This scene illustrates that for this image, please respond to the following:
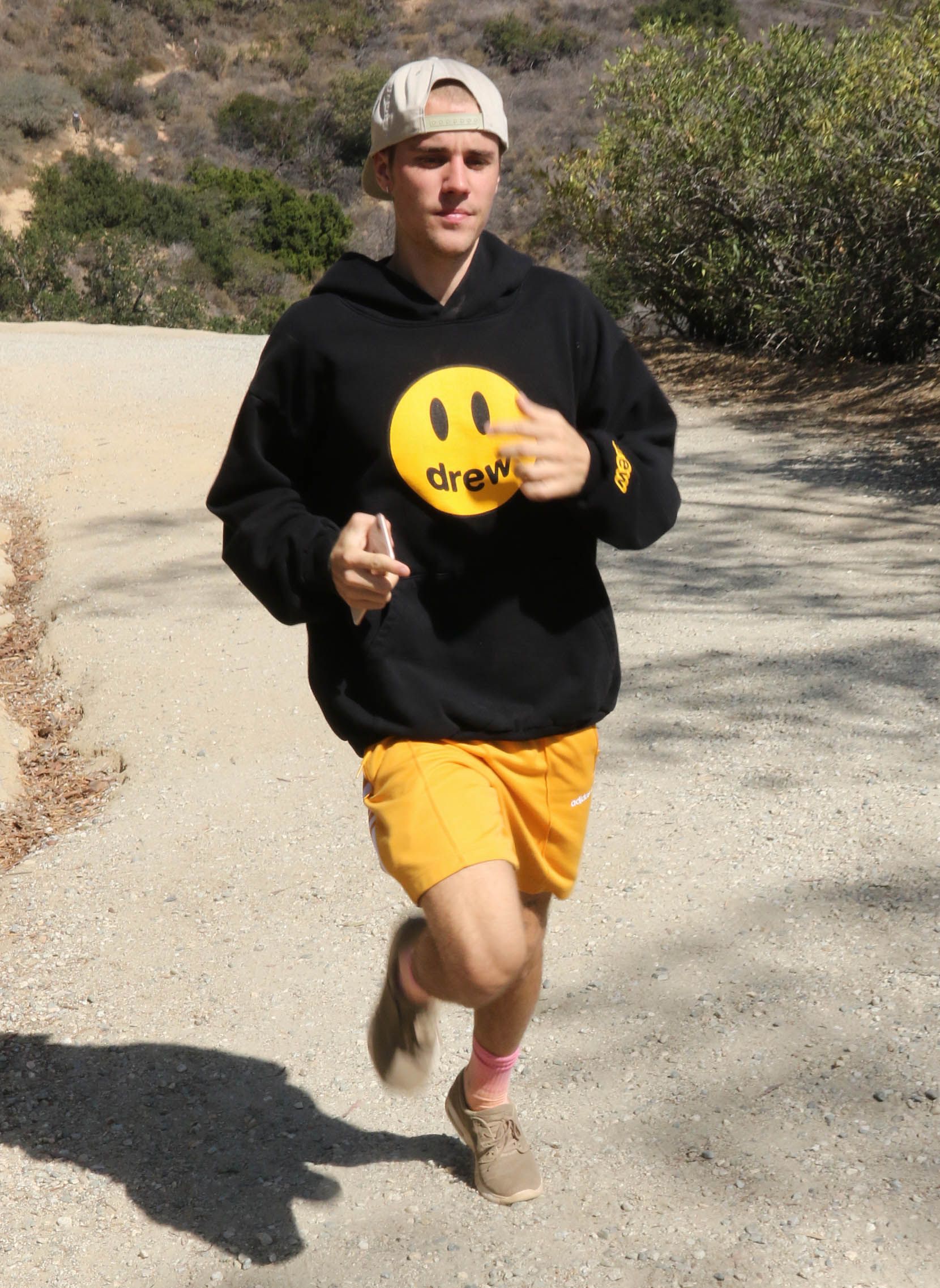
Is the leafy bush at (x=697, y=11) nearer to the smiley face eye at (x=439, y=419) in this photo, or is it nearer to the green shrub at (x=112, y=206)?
the green shrub at (x=112, y=206)

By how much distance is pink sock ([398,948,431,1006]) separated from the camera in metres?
2.13

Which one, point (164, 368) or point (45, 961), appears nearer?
point (45, 961)

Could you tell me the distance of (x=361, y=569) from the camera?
1.74 meters

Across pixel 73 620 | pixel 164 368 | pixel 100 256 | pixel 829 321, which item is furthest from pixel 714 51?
pixel 100 256

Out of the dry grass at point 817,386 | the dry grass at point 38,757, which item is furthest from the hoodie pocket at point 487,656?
the dry grass at point 817,386

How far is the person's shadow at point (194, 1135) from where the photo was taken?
2307 millimetres

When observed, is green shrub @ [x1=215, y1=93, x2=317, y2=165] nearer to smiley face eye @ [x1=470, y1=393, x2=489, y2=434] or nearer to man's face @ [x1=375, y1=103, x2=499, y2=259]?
man's face @ [x1=375, y1=103, x2=499, y2=259]

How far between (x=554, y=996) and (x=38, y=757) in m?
2.39

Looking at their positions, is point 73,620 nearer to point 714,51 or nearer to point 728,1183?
point 728,1183

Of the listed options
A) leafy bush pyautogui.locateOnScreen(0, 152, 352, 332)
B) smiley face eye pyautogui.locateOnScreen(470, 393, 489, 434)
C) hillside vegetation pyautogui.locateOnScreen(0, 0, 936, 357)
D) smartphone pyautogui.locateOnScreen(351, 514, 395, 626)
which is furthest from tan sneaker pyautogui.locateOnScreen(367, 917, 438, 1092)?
leafy bush pyautogui.locateOnScreen(0, 152, 352, 332)

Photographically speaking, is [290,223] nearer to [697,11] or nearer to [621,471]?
[697,11]

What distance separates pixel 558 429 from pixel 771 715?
2875 mm

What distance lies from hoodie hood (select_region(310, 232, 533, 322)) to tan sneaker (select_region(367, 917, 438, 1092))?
0.93m

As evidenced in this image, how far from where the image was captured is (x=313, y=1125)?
2.54 metres
